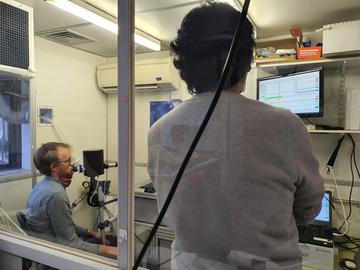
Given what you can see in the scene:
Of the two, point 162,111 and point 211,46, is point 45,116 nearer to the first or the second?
point 162,111

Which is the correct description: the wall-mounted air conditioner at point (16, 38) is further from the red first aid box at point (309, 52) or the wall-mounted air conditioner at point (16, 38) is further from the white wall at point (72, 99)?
the red first aid box at point (309, 52)

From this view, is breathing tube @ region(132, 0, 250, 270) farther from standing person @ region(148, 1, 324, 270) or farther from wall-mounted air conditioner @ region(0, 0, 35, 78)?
wall-mounted air conditioner @ region(0, 0, 35, 78)

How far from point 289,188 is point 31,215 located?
1717 mm

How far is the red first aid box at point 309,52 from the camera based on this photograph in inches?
76.3

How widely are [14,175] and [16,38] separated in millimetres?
1062

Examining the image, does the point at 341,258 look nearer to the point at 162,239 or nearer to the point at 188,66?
the point at 162,239

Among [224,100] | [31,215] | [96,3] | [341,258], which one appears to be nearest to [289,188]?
[224,100]

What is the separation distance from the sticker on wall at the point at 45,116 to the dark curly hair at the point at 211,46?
235 cm

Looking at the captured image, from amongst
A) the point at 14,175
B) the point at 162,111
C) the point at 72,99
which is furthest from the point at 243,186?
the point at 72,99

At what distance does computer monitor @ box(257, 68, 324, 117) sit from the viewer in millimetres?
1975

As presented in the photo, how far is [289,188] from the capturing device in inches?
27.9

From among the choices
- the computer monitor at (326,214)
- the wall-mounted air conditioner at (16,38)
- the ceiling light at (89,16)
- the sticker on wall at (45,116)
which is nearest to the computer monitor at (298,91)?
the computer monitor at (326,214)

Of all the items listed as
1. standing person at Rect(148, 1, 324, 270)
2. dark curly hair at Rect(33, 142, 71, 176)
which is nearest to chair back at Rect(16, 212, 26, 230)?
dark curly hair at Rect(33, 142, 71, 176)

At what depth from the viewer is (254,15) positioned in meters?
2.04
